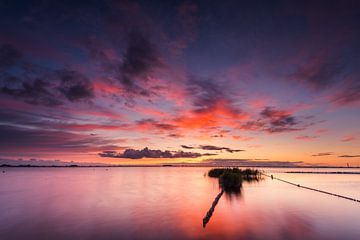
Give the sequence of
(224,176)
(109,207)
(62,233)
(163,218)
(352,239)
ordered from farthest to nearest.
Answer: (224,176) < (109,207) < (163,218) < (62,233) < (352,239)

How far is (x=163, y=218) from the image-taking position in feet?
101

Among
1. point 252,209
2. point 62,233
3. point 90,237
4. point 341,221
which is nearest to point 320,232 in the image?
point 341,221

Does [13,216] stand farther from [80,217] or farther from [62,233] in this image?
[62,233]

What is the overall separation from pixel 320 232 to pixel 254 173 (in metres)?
82.8

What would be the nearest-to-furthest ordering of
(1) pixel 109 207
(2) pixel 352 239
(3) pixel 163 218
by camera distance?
(2) pixel 352 239
(3) pixel 163 218
(1) pixel 109 207

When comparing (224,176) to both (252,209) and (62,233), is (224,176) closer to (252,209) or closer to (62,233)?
(252,209)

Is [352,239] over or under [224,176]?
under

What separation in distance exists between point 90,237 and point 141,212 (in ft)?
39.8

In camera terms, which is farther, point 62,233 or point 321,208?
point 321,208

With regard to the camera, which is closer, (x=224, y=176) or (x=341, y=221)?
(x=341, y=221)

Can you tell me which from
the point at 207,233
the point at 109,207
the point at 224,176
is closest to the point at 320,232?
the point at 207,233

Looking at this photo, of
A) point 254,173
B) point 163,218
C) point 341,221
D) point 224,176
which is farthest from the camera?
point 254,173

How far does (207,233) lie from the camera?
23500 mm

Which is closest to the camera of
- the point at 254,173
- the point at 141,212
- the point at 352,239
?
the point at 352,239
